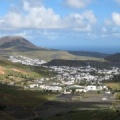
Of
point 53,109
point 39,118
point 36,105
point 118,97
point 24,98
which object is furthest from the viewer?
point 118,97

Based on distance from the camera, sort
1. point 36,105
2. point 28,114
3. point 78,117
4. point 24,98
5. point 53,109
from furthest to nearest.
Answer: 1. point 24,98
2. point 36,105
3. point 53,109
4. point 28,114
5. point 78,117

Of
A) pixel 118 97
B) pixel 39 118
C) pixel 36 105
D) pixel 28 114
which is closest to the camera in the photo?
pixel 39 118

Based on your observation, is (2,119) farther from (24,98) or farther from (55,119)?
(24,98)

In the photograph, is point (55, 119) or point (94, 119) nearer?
point (94, 119)

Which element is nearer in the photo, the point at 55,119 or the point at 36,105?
the point at 55,119

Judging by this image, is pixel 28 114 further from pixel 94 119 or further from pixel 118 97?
pixel 118 97

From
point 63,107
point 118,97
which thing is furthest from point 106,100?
point 63,107

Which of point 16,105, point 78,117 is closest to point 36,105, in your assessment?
point 16,105

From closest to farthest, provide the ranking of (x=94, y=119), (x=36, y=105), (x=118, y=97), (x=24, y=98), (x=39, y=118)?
(x=94, y=119) < (x=39, y=118) < (x=36, y=105) < (x=24, y=98) < (x=118, y=97)
